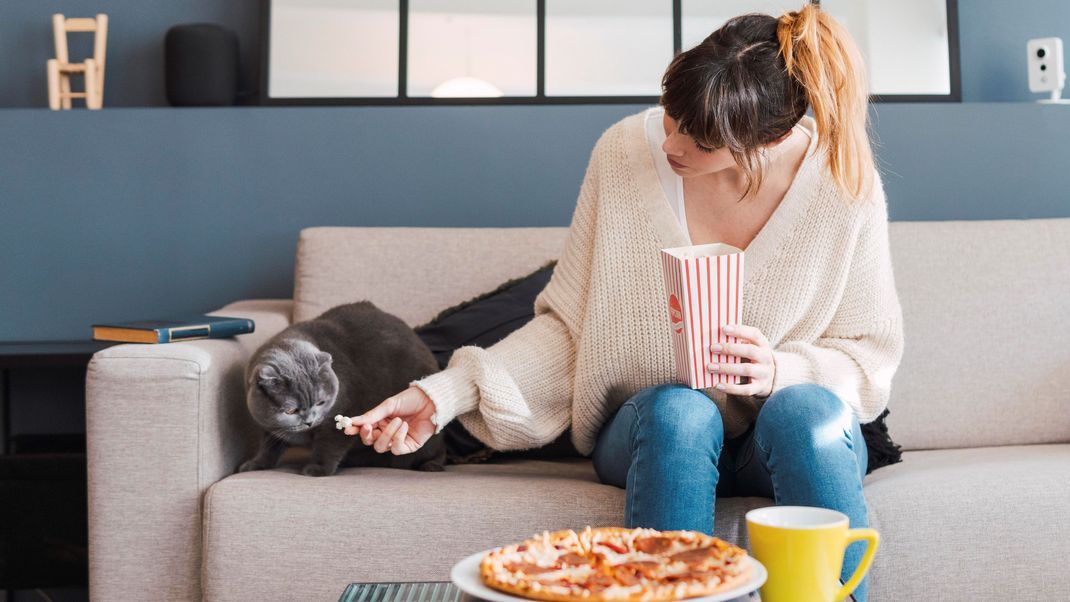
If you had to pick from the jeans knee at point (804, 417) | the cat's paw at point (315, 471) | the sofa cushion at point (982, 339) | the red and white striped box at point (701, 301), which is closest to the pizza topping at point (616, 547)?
the red and white striped box at point (701, 301)

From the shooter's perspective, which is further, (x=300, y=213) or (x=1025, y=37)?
(x=1025, y=37)

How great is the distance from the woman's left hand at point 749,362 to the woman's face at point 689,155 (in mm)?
272

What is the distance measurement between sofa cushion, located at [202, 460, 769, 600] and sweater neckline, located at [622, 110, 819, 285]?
0.37 m

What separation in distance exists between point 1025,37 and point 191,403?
7.88 ft

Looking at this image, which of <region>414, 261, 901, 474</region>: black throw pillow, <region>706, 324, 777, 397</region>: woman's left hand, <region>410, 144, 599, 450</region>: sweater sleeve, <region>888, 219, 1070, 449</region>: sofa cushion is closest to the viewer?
<region>706, 324, 777, 397</region>: woman's left hand

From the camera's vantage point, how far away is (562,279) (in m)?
1.65

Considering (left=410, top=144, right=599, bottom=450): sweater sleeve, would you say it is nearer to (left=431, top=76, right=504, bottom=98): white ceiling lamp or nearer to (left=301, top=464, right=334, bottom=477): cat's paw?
(left=301, top=464, right=334, bottom=477): cat's paw

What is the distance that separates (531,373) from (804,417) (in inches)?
18.8

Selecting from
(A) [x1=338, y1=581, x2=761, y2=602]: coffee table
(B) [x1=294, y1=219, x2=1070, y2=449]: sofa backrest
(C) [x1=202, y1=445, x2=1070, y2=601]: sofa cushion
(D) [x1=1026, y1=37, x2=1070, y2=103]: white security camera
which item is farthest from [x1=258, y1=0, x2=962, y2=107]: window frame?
(A) [x1=338, y1=581, x2=761, y2=602]: coffee table

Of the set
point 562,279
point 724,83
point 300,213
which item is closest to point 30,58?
point 300,213

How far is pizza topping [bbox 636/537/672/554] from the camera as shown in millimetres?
797

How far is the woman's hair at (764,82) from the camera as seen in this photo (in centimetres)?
129

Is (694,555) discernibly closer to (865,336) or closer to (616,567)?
(616,567)

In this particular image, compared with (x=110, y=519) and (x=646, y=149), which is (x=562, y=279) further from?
(x=110, y=519)
